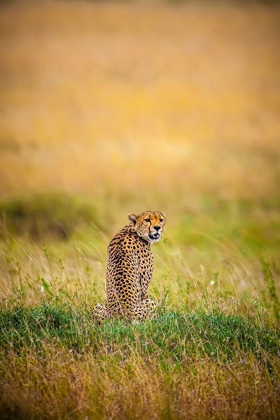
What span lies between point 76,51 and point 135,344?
37.1 meters

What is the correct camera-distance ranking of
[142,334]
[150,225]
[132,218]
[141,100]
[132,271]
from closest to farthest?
[142,334] → [132,271] → [150,225] → [132,218] → [141,100]

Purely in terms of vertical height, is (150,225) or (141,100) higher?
(141,100)

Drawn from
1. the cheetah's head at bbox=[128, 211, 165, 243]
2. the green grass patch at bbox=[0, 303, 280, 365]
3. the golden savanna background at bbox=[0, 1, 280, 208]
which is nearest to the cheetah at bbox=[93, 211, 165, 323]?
the cheetah's head at bbox=[128, 211, 165, 243]

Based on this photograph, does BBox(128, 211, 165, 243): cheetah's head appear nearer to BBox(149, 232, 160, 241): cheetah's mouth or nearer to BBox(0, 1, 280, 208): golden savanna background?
BBox(149, 232, 160, 241): cheetah's mouth

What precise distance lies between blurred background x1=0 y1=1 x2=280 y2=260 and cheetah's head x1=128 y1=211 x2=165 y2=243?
2986mm

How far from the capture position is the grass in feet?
14.5

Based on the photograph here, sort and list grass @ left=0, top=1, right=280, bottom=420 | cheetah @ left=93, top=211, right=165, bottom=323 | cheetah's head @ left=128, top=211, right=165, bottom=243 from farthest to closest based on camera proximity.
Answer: cheetah's head @ left=128, top=211, right=165, bottom=243, cheetah @ left=93, top=211, right=165, bottom=323, grass @ left=0, top=1, right=280, bottom=420

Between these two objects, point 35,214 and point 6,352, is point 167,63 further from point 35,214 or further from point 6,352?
point 6,352

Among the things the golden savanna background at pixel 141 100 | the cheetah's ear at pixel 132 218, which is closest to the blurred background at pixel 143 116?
the golden savanna background at pixel 141 100

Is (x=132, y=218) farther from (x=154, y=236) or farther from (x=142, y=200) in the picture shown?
(x=142, y=200)

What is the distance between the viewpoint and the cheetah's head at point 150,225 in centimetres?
558

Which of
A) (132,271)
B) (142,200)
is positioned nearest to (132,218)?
(132,271)

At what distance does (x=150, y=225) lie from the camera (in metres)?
5.60

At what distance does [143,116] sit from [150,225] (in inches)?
852
